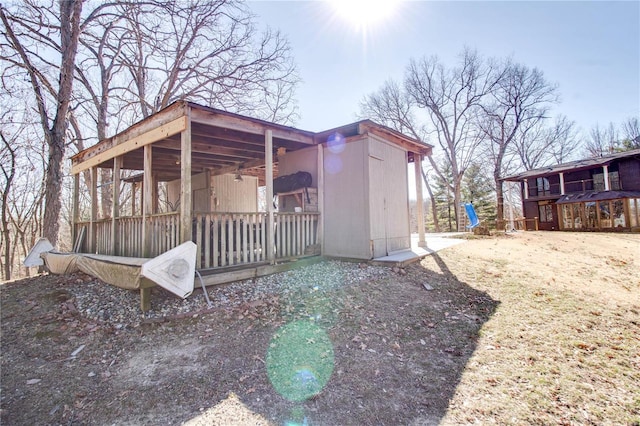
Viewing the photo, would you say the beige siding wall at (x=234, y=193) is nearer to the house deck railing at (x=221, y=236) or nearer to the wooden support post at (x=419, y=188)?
the house deck railing at (x=221, y=236)

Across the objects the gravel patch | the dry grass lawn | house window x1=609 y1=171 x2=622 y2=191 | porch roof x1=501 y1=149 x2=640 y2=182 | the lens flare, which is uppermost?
porch roof x1=501 y1=149 x2=640 y2=182

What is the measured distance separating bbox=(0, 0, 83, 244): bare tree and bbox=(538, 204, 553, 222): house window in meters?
26.8

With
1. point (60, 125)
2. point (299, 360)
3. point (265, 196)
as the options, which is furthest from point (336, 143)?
point (60, 125)

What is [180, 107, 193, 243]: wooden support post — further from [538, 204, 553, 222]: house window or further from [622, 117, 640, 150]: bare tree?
[622, 117, 640, 150]: bare tree

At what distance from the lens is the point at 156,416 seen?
2.20m

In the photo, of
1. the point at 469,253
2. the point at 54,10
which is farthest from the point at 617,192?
the point at 54,10

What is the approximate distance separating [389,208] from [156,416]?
17.9ft

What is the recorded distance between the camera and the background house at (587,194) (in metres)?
16.5

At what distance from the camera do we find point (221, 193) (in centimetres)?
984

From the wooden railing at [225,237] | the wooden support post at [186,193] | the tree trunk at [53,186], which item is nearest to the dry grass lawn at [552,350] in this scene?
the wooden railing at [225,237]

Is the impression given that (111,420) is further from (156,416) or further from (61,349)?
(61,349)

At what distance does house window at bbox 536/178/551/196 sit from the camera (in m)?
21.2

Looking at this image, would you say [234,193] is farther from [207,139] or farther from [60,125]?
[60,125]

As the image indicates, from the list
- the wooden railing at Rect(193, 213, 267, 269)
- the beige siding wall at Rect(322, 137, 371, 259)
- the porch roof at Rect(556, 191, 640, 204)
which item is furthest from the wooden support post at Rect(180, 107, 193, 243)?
the porch roof at Rect(556, 191, 640, 204)
